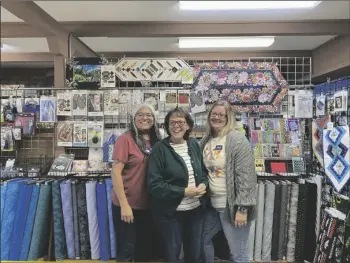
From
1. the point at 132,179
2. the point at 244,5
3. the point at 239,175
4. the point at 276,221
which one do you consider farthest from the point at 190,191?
the point at 244,5

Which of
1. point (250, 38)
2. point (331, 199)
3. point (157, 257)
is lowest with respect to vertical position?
point (157, 257)

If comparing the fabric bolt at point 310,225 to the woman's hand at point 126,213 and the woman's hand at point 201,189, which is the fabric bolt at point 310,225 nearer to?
the woman's hand at point 201,189

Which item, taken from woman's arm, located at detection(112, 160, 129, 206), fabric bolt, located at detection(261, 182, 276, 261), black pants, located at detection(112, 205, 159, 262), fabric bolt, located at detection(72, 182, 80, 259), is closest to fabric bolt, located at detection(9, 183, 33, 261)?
fabric bolt, located at detection(72, 182, 80, 259)

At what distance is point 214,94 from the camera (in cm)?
306

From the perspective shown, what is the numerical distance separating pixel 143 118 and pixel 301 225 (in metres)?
1.66

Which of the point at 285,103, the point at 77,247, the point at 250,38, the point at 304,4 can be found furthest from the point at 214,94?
the point at 250,38

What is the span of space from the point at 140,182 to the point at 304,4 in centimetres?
254

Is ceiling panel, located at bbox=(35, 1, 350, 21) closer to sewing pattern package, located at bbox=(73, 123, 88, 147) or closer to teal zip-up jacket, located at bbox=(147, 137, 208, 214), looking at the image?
sewing pattern package, located at bbox=(73, 123, 88, 147)

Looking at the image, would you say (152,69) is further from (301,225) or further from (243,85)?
(301,225)

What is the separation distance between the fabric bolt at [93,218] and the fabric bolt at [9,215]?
587mm

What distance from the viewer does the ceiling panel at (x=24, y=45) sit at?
17.5 ft

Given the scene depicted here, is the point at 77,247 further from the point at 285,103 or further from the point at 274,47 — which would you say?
the point at 274,47

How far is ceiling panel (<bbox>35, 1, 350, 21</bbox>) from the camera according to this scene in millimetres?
3578

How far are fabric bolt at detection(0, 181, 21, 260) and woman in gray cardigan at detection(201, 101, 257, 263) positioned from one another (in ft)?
5.29
